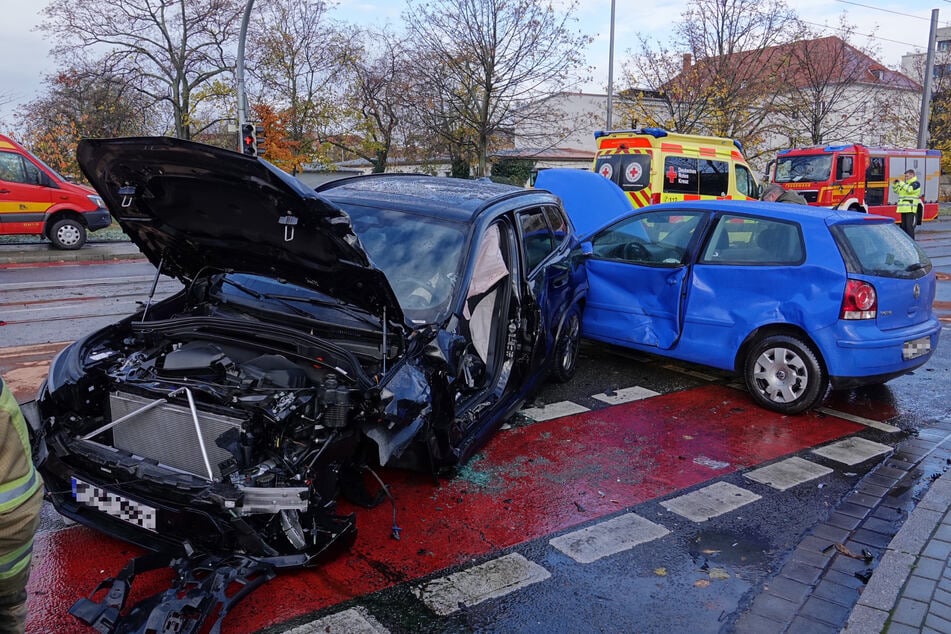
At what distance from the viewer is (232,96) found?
26641 mm

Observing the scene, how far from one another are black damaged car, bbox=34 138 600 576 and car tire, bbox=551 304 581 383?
3.62ft

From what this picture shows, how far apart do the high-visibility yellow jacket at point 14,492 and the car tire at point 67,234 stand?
15.9 meters

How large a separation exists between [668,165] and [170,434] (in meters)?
13.1

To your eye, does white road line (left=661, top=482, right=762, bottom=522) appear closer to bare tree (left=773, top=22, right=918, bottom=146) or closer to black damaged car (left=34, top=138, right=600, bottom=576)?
black damaged car (left=34, top=138, right=600, bottom=576)

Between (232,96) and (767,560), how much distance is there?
27.0 metres

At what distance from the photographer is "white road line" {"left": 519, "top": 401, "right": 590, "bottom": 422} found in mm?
5723

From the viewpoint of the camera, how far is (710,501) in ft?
14.2

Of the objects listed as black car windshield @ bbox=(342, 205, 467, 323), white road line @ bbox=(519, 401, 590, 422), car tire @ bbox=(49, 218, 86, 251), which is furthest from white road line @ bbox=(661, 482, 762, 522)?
car tire @ bbox=(49, 218, 86, 251)

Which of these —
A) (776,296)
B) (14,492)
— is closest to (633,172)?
(776,296)

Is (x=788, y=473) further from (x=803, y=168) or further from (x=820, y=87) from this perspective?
(x=820, y=87)

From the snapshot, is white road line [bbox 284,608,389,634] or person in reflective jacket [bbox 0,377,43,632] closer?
person in reflective jacket [bbox 0,377,43,632]

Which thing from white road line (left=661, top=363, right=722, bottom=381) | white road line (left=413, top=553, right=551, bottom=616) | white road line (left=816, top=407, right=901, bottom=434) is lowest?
white road line (left=413, top=553, right=551, bottom=616)

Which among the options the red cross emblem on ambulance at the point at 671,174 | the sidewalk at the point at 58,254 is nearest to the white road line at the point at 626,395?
the red cross emblem on ambulance at the point at 671,174

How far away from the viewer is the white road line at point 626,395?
6180 millimetres
